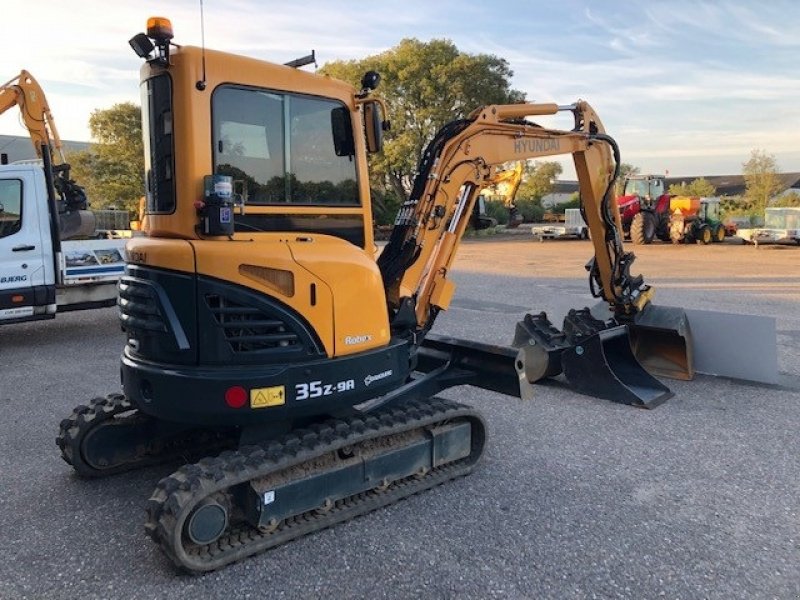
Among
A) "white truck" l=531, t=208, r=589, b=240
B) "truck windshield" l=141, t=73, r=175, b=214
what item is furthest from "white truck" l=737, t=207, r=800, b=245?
"truck windshield" l=141, t=73, r=175, b=214

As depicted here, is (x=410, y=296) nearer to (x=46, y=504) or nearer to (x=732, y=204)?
(x=46, y=504)

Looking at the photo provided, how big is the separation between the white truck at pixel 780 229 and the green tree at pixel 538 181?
22.1m

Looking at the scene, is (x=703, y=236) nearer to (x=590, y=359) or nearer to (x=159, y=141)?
(x=590, y=359)

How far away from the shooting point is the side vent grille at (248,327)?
3.72m

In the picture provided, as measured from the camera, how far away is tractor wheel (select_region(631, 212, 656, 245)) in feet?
91.2

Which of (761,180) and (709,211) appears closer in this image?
(709,211)

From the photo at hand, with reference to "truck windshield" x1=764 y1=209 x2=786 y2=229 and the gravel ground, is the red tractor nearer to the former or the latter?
"truck windshield" x1=764 y1=209 x2=786 y2=229

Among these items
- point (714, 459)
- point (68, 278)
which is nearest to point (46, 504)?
point (714, 459)

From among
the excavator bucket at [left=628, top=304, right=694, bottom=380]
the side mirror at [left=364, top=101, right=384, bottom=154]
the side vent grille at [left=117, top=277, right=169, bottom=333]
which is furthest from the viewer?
the excavator bucket at [left=628, top=304, right=694, bottom=380]

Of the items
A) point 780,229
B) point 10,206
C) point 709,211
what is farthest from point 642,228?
point 10,206

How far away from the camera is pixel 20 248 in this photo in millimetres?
8508

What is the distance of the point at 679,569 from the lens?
3504 millimetres

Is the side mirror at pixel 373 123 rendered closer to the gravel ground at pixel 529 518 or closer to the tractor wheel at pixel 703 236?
the gravel ground at pixel 529 518

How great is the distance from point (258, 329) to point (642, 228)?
87.1 ft
